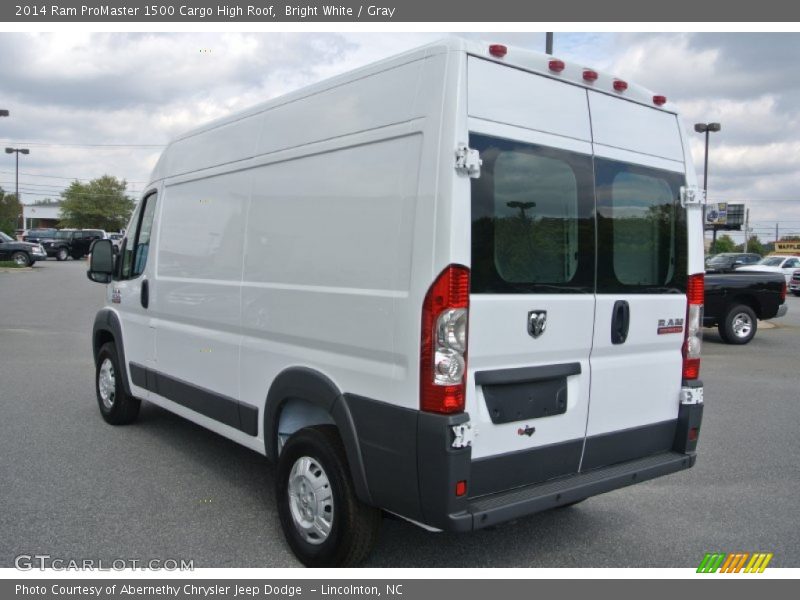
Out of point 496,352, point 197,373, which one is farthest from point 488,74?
point 197,373

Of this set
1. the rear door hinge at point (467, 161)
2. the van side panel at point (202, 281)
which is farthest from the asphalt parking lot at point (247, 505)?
the rear door hinge at point (467, 161)

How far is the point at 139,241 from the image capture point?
20.5ft

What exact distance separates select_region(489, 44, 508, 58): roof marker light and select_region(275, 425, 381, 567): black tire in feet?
6.80

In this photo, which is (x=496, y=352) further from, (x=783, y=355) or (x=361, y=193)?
(x=783, y=355)

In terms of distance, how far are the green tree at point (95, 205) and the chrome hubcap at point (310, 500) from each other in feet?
247

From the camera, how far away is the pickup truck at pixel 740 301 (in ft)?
45.3

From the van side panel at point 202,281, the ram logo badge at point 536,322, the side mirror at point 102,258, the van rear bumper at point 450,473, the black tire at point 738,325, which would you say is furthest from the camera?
the black tire at point 738,325

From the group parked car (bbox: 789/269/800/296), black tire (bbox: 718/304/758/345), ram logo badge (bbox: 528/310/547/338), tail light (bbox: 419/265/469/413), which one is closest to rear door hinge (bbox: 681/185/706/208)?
ram logo badge (bbox: 528/310/547/338)

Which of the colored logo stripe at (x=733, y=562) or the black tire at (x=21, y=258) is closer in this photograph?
the colored logo stripe at (x=733, y=562)

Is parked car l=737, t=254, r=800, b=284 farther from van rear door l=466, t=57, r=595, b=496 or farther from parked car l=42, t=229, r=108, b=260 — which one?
parked car l=42, t=229, r=108, b=260

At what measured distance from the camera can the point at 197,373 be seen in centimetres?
519

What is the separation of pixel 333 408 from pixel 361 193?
1099mm

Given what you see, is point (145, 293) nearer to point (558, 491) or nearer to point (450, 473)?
point (450, 473)

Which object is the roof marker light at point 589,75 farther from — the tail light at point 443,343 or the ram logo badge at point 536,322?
the tail light at point 443,343
